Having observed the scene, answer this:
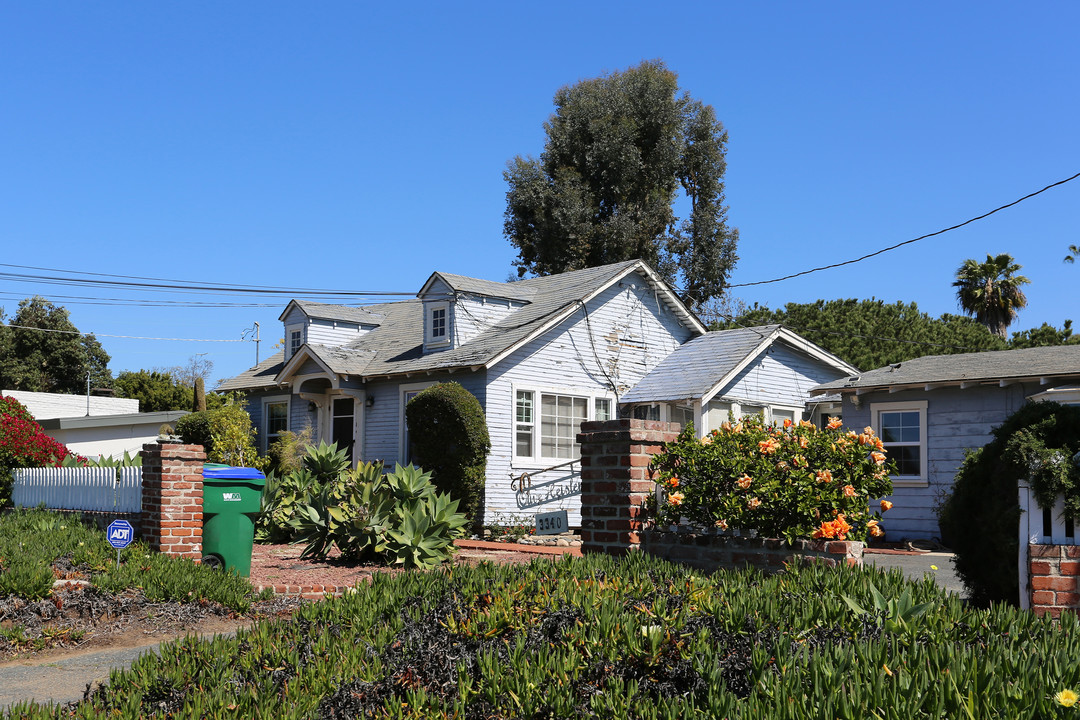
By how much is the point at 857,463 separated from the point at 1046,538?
1.35 metres

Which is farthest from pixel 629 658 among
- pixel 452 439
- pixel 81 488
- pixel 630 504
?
pixel 452 439

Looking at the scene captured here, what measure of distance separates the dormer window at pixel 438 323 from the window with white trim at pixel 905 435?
974 cm

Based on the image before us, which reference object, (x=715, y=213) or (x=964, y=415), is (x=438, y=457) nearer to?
(x=964, y=415)

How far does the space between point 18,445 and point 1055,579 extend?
633 inches

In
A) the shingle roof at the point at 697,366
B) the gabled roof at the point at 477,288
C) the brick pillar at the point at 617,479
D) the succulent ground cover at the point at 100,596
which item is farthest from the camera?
the gabled roof at the point at 477,288

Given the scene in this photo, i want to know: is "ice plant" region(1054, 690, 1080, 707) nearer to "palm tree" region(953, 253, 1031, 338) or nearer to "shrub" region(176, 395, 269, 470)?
"shrub" region(176, 395, 269, 470)

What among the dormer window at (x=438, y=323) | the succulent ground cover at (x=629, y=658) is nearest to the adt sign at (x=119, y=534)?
the succulent ground cover at (x=629, y=658)

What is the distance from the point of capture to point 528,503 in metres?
20.2

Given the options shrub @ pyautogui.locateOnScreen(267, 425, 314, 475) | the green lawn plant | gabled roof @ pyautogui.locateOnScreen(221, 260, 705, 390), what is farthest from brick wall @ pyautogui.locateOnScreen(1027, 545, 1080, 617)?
shrub @ pyautogui.locateOnScreen(267, 425, 314, 475)

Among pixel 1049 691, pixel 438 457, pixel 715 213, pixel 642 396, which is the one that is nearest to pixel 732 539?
pixel 1049 691

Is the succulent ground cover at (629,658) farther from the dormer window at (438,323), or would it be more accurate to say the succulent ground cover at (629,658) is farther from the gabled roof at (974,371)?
the dormer window at (438,323)

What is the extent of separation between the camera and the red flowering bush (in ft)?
52.0

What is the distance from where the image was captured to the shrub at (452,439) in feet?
61.3

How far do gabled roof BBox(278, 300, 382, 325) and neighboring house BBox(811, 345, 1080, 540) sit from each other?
1318 cm
